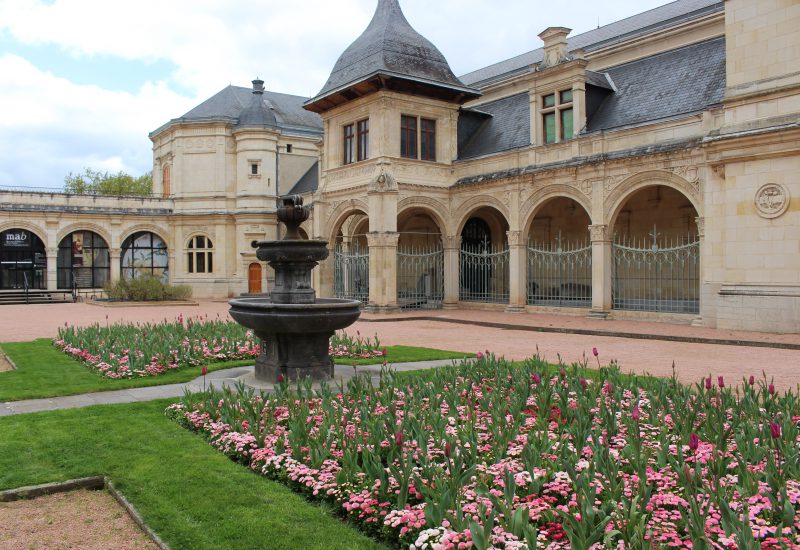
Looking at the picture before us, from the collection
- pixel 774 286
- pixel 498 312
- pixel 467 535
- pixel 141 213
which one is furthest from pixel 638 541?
pixel 141 213

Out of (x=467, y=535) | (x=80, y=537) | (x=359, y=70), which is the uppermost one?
(x=359, y=70)

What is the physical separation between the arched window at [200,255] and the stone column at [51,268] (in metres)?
6.75

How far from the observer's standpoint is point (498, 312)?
22469 mm

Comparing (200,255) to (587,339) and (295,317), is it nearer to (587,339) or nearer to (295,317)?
(587,339)

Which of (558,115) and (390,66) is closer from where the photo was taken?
(558,115)

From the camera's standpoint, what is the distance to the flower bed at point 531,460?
3.48 metres

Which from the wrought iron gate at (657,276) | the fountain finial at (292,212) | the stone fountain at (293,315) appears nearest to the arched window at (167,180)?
the wrought iron gate at (657,276)

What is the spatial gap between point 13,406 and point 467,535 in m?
6.14

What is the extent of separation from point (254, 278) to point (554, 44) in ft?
71.8

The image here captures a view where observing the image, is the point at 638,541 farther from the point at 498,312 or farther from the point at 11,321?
the point at 11,321

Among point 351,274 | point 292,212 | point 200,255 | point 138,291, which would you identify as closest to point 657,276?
point 351,274

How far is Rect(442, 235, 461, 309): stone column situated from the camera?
24656 mm

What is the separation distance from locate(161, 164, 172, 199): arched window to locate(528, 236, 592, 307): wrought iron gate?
2271 cm

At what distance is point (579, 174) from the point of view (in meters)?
20.0
